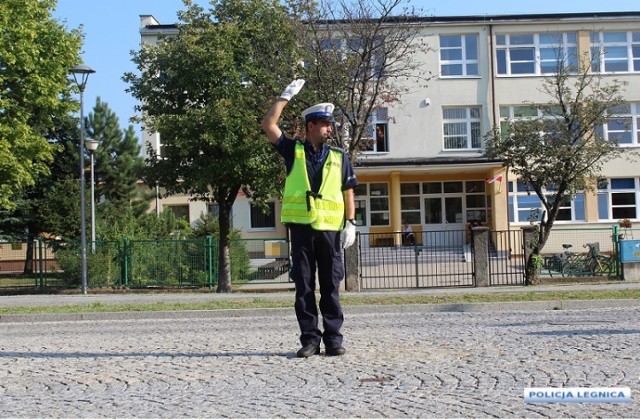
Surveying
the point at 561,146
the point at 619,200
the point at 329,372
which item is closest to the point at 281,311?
the point at 329,372

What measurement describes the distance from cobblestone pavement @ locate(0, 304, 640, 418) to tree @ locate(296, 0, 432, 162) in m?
10.5

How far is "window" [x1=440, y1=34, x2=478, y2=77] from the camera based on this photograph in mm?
34750

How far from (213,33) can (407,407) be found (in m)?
15.9

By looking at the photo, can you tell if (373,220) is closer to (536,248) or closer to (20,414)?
(536,248)

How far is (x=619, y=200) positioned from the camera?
115ft

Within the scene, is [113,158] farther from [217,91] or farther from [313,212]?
[313,212]

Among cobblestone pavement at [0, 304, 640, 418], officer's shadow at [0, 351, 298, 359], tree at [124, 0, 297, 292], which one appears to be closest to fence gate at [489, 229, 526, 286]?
tree at [124, 0, 297, 292]

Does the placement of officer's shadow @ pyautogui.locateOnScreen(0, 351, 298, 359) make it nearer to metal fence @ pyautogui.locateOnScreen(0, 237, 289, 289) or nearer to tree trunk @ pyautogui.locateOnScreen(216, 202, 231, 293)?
tree trunk @ pyautogui.locateOnScreen(216, 202, 231, 293)

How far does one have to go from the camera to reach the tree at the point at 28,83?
23.8 m

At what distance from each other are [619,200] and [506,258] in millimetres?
18077

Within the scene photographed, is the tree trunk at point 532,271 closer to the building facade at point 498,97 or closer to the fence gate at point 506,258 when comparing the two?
the fence gate at point 506,258

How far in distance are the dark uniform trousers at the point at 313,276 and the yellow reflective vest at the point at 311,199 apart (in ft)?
0.31

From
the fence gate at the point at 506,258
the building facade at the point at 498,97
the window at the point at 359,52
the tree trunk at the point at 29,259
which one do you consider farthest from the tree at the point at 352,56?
the building facade at the point at 498,97

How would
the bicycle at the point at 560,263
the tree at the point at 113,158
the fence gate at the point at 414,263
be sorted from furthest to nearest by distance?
the tree at the point at 113,158 → the bicycle at the point at 560,263 → the fence gate at the point at 414,263
